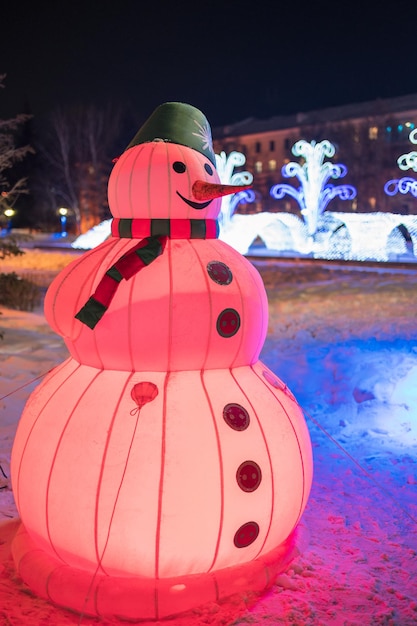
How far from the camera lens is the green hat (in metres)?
3.37

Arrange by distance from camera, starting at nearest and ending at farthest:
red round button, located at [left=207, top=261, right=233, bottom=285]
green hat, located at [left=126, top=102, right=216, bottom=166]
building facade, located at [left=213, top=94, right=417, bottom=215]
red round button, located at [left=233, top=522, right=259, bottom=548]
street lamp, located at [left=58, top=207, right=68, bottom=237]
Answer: red round button, located at [left=233, top=522, right=259, bottom=548] → red round button, located at [left=207, top=261, right=233, bottom=285] → green hat, located at [left=126, top=102, right=216, bottom=166] → street lamp, located at [left=58, top=207, right=68, bottom=237] → building facade, located at [left=213, top=94, right=417, bottom=215]

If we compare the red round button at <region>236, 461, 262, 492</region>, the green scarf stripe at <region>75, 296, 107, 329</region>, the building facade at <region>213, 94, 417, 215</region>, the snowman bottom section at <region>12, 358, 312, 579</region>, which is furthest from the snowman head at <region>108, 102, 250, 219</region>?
the building facade at <region>213, 94, 417, 215</region>

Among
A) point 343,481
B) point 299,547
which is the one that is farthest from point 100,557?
point 343,481

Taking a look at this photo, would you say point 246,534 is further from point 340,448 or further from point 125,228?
point 340,448

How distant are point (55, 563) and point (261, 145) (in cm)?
→ 5423

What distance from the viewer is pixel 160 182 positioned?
3189 millimetres

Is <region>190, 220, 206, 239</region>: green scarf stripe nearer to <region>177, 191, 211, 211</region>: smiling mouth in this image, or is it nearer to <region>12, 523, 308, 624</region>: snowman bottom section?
<region>177, 191, 211, 211</region>: smiling mouth

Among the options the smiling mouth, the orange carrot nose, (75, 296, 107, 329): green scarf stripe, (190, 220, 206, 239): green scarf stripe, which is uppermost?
the orange carrot nose

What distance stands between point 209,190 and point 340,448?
2.61 metres

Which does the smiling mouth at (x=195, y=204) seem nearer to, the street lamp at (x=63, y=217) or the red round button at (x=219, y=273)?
the red round button at (x=219, y=273)

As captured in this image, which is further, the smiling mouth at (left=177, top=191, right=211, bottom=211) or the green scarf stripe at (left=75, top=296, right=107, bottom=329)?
the smiling mouth at (left=177, top=191, right=211, bottom=211)

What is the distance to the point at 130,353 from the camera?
10.1 ft

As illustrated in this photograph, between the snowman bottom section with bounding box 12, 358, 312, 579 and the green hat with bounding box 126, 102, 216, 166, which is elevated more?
the green hat with bounding box 126, 102, 216, 166

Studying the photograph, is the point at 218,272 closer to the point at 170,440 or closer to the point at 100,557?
the point at 170,440
